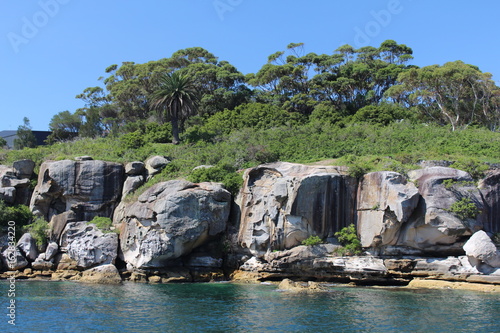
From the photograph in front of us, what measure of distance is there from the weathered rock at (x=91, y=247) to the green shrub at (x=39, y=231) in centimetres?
209

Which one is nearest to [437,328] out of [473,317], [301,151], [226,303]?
[473,317]

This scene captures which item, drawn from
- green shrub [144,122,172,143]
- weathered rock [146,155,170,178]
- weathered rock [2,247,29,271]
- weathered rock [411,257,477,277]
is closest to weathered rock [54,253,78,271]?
weathered rock [2,247,29,271]

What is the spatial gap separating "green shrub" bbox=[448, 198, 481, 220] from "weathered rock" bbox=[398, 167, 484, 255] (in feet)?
0.58

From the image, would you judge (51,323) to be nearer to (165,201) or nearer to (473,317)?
(165,201)

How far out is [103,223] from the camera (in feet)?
105

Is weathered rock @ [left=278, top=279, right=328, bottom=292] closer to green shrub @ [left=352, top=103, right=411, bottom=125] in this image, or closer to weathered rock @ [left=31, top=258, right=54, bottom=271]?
weathered rock @ [left=31, top=258, right=54, bottom=271]

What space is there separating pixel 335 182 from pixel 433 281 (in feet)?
26.2

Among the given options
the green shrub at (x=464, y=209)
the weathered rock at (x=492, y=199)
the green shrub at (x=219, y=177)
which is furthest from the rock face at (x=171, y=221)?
the weathered rock at (x=492, y=199)

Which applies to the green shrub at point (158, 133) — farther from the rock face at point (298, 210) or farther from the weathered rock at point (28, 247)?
the rock face at point (298, 210)

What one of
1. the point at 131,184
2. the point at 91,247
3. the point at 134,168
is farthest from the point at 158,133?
the point at 91,247

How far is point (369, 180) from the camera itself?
29266 mm

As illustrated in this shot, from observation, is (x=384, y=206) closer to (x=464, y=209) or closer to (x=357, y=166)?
(x=357, y=166)

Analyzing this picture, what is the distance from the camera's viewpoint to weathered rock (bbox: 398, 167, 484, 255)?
1048 inches

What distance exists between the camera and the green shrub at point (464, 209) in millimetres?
26422
